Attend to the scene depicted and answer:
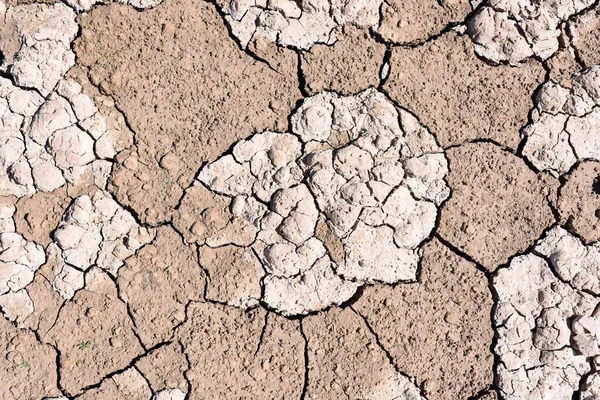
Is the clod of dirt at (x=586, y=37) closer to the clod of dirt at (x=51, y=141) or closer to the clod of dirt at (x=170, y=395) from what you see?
the clod of dirt at (x=51, y=141)

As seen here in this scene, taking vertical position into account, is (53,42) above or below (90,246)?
above

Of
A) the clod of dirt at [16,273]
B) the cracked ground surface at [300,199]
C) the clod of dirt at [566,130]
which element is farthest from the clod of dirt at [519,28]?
the clod of dirt at [16,273]

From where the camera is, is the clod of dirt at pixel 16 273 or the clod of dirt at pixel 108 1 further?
the clod of dirt at pixel 108 1

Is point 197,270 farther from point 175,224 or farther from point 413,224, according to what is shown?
point 413,224

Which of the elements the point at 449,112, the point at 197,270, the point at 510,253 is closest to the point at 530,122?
the point at 449,112

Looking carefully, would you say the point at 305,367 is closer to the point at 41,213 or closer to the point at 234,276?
the point at 234,276

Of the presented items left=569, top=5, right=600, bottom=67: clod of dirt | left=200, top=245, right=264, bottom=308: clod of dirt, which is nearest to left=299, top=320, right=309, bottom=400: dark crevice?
left=200, top=245, right=264, bottom=308: clod of dirt
